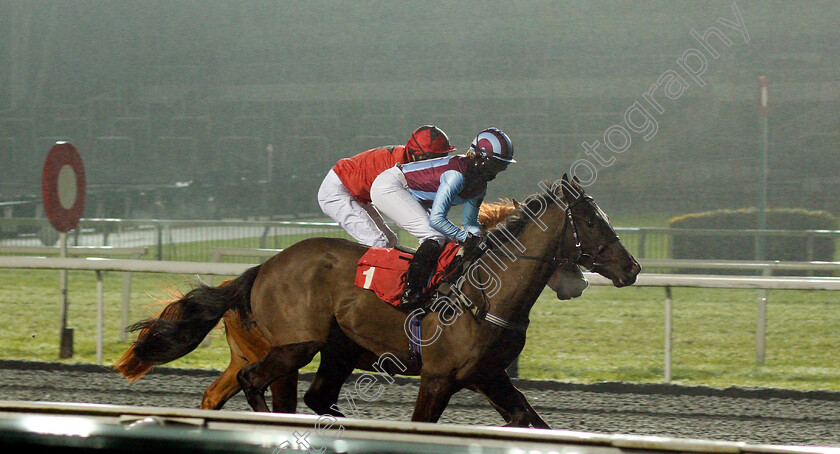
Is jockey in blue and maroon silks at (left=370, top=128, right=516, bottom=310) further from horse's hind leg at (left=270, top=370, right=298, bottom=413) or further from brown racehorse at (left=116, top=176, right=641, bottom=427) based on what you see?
horse's hind leg at (left=270, top=370, right=298, bottom=413)

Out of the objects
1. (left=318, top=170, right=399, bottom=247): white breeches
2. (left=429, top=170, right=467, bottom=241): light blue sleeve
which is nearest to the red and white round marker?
(left=318, top=170, right=399, bottom=247): white breeches

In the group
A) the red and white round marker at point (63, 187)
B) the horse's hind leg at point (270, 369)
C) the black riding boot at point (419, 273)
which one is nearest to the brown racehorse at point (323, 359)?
the horse's hind leg at point (270, 369)

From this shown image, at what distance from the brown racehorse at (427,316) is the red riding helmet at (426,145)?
0.37 metres

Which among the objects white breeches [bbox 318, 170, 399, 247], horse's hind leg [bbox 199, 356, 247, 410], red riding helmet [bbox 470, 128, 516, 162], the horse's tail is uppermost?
red riding helmet [bbox 470, 128, 516, 162]

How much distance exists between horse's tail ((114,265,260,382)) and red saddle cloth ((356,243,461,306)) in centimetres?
47

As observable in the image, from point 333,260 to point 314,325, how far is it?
0.24 metres

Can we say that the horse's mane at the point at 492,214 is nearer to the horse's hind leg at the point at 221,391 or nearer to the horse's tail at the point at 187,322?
the horse's tail at the point at 187,322

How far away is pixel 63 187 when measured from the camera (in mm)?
5730

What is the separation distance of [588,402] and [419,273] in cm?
182

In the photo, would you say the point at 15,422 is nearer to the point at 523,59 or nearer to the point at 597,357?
the point at 597,357

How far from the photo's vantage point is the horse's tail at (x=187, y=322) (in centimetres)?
321

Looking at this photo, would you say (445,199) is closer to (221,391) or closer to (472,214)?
(472,214)

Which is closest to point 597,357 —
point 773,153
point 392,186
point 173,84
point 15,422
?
point 392,186

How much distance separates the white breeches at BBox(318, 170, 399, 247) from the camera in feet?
10.8
